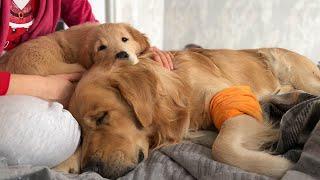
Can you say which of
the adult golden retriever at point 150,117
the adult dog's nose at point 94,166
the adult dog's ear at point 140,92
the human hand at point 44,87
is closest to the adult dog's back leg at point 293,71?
the adult golden retriever at point 150,117

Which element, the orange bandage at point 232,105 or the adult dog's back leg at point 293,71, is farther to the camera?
the adult dog's back leg at point 293,71

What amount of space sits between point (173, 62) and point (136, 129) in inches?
15.3

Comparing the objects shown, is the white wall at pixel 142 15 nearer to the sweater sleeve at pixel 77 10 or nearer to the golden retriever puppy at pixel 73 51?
the sweater sleeve at pixel 77 10

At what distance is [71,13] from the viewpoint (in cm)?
202

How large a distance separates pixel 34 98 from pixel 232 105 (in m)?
0.58

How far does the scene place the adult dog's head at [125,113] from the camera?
112 cm

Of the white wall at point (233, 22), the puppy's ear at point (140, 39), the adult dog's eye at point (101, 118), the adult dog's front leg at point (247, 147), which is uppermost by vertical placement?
the puppy's ear at point (140, 39)

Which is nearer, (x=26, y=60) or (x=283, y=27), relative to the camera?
(x=26, y=60)

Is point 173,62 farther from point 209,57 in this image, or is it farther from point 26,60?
point 26,60

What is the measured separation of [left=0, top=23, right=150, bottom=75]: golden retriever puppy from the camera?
58.6 inches

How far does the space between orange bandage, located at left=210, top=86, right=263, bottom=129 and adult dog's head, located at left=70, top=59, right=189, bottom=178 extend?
3.7 inches

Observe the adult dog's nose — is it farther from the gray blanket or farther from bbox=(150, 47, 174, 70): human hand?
bbox=(150, 47, 174, 70): human hand

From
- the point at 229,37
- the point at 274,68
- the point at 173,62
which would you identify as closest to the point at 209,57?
the point at 173,62

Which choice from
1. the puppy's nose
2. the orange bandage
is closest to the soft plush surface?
the puppy's nose
